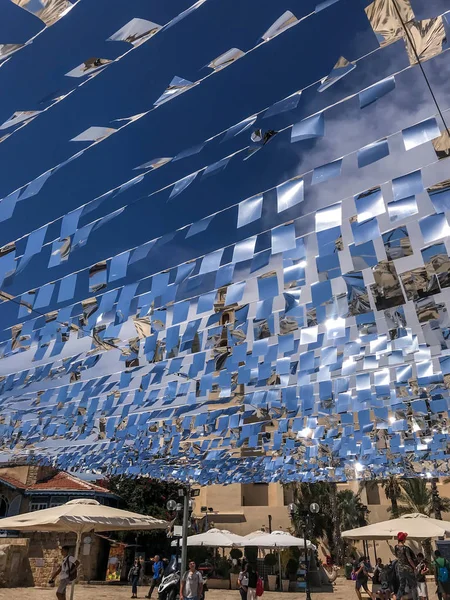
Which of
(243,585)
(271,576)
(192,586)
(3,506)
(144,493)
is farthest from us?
(144,493)

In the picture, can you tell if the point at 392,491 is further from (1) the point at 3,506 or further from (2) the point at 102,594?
(1) the point at 3,506

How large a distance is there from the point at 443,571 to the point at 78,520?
338 inches

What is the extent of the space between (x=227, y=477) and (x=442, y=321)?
57.1 feet

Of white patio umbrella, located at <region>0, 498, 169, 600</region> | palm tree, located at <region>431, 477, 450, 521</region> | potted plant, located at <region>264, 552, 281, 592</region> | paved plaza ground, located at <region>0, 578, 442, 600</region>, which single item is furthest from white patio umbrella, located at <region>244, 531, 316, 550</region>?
palm tree, located at <region>431, 477, 450, 521</region>

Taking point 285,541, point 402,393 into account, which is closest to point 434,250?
point 402,393

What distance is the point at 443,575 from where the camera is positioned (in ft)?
39.0

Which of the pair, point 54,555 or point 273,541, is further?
point 54,555

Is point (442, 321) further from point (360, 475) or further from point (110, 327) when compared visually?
point (360, 475)

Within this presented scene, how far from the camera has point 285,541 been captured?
19875mm

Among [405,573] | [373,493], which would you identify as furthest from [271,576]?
[405,573]

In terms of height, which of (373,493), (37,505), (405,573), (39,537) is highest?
(373,493)

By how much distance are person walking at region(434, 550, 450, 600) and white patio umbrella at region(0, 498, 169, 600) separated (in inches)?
271

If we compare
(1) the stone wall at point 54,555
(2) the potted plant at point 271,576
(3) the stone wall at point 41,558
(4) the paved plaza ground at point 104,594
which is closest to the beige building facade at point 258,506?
(2) the potted plant at point 271,576

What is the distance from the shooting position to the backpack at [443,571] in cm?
1184
